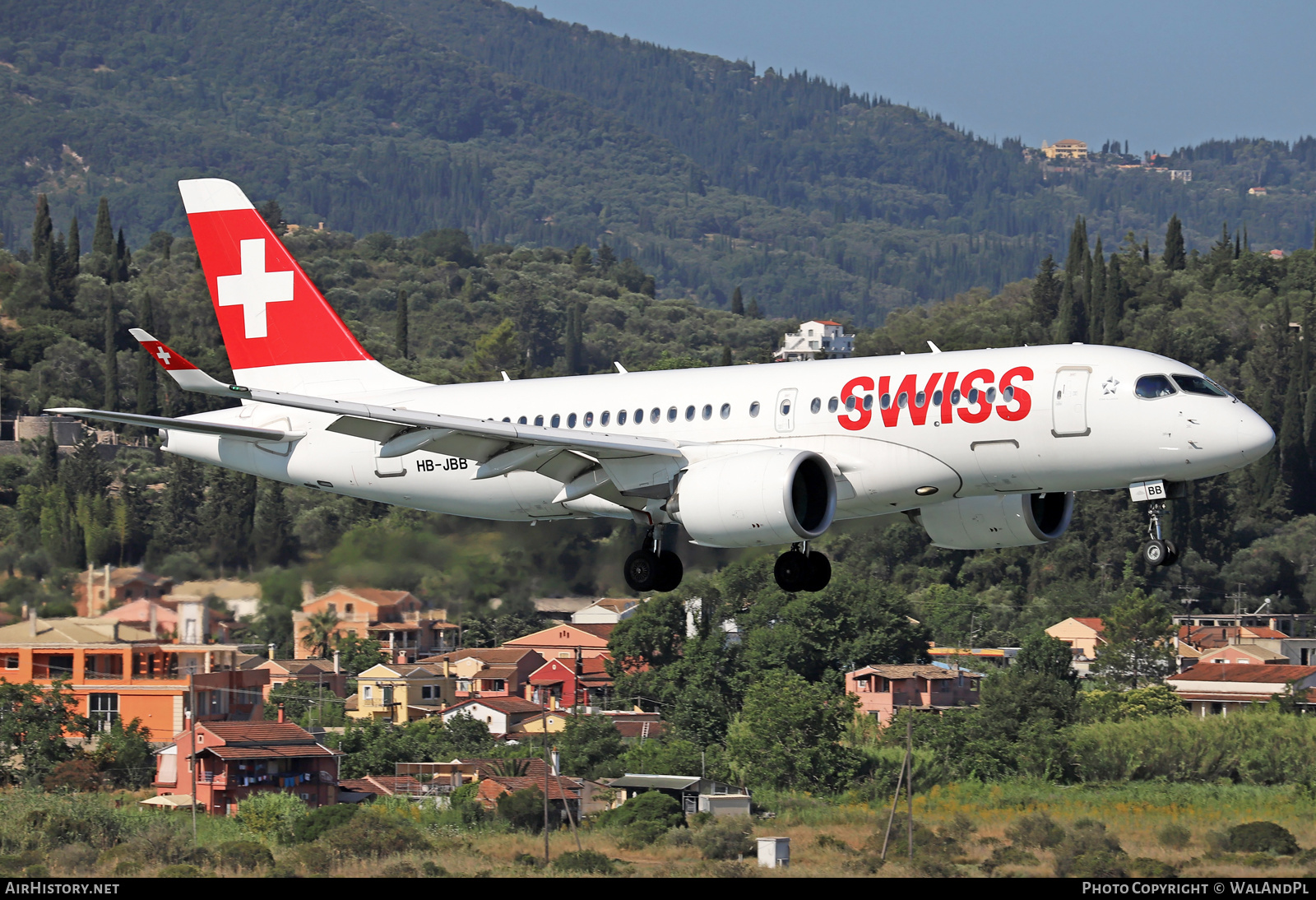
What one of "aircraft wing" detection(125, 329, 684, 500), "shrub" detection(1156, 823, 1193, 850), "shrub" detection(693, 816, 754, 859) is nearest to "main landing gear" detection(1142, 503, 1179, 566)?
"aircraft wing" detection(125, 329, 684, 500)

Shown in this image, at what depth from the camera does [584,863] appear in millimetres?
64312

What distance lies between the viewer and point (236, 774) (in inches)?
2908

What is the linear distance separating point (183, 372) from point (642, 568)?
9647 millimetres

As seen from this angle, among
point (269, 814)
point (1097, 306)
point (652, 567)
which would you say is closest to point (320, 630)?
point (652, 567)

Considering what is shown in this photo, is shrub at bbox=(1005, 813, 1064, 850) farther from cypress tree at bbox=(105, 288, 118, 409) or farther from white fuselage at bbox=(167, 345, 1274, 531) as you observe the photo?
cypress tree at bbox=(105, 288, 118, 409)

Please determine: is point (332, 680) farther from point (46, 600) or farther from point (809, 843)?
point (46, 600)

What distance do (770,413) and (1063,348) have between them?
18.1ft

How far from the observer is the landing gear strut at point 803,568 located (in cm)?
3456

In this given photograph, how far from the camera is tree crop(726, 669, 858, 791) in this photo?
305ft

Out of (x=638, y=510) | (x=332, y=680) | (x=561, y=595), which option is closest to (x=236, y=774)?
(x=332, y=680)

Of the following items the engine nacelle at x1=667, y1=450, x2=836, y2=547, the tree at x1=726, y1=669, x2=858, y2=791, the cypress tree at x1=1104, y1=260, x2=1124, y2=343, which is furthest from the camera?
the cypress tree at x1=1104, y1=260, x2=1124, y2=343

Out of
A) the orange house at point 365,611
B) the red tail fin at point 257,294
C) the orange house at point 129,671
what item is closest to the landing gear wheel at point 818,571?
the orange house at point 365,611

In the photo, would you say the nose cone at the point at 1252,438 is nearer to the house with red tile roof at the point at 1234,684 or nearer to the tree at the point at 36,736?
the tree at the point at 36,736

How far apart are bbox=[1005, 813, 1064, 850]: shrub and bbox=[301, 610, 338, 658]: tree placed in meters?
28.9
